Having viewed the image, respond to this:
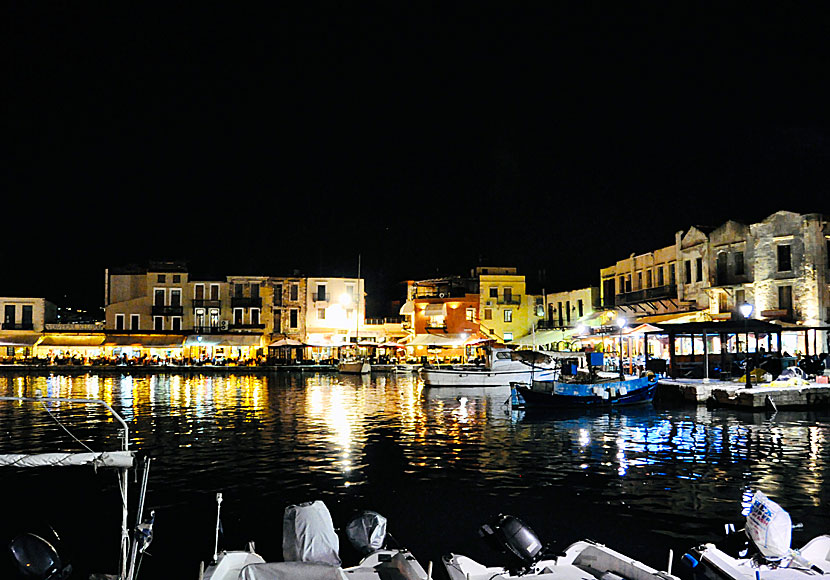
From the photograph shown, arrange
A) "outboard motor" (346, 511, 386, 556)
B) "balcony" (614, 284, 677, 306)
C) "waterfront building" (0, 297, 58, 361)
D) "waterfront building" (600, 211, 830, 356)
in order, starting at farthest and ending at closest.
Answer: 1. "waterfront building" (0, 297, 58, 361)
2. "balcony" (614, 284, 677, 306)
3. "waterfront building" (600, 211, 830, 356)
4. "outboard motor" (346, 511, 386, 556)

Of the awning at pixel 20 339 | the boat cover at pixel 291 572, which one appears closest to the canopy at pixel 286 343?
the awning at pixel 20 339

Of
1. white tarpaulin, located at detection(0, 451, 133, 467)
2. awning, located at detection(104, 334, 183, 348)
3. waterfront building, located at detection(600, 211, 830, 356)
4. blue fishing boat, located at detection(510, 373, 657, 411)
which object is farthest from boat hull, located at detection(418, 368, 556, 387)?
white tarpaulin, located at detection(0, 451, 133, 467)

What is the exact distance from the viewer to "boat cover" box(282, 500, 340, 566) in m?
7.87

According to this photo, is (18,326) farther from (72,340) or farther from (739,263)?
(739,263)

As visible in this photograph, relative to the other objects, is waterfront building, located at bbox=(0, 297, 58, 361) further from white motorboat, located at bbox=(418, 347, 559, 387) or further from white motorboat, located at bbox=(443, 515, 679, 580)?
white motorboat, located at bbox=(443, 515, 679, 580)

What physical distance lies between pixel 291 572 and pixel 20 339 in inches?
2838

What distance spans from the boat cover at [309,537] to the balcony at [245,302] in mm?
67897

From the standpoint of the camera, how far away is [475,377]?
46.3 meters

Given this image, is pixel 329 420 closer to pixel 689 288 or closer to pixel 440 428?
pixel 440 428

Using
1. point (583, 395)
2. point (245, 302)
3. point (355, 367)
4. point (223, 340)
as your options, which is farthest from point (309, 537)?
point (245, 302)

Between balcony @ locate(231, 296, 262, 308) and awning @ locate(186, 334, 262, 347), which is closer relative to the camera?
awning @ locate(186, 334, 262, 347)

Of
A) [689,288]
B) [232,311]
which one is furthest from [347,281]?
[689,288]

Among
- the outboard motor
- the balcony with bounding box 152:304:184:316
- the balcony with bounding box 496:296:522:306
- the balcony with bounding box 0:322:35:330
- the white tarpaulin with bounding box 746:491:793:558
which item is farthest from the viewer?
the balcony with bounding box 496:296:522:306

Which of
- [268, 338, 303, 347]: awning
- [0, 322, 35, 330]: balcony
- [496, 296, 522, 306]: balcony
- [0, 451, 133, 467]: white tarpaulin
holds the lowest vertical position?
[0, 451, 133, 467]: white tarpaulin
